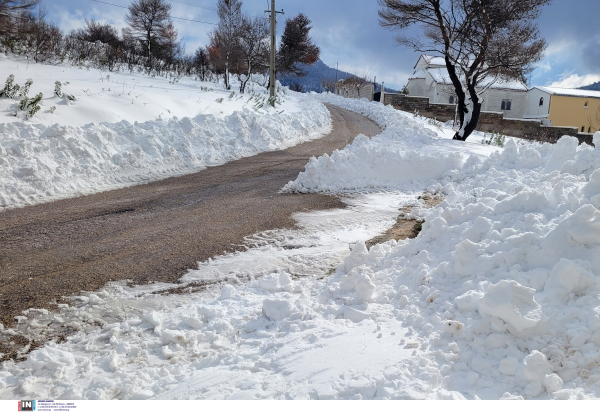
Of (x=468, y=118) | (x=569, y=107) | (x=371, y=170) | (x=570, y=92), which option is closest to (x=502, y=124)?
(x=569, y=107)

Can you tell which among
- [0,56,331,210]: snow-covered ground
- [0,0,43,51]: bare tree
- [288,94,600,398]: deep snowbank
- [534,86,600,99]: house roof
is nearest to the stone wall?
[534,86,600,99]: house roof

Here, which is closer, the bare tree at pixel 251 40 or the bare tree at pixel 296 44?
the bare tree at pixel 251 40

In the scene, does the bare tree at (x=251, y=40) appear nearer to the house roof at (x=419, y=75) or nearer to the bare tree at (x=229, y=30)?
the bare tree at (x=229, y=30)

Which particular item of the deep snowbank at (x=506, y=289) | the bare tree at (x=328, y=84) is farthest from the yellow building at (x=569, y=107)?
the deep snowbank at (x=506, y=289)

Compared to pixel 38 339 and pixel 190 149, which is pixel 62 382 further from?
pixel 190 149

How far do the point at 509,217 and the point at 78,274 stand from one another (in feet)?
14.7

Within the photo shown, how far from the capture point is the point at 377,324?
302 centimetres

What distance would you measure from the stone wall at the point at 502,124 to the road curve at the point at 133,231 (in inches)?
1077

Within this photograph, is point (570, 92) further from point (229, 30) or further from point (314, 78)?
point (314, 78)

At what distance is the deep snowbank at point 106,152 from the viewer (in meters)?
6.95

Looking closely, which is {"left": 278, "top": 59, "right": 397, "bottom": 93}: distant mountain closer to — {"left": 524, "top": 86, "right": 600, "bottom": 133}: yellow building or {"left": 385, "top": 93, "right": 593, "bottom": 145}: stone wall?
{"left": 385, "top": 93, "right": 593, "bottom": 145}: stone wall

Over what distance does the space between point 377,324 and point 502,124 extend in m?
33.6
